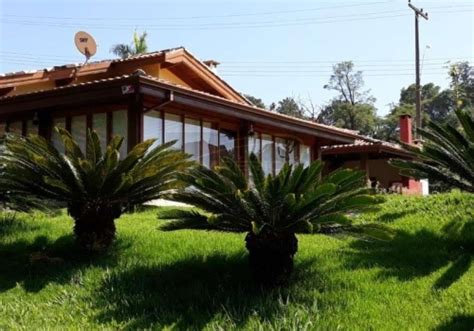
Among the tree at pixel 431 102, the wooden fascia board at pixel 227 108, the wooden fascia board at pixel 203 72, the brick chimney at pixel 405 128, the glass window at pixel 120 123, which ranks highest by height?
the tree at pixel 431 102

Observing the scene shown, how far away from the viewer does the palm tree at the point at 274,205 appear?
5.68m

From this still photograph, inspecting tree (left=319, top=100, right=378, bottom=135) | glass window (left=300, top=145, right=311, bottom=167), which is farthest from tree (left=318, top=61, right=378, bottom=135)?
glass window (left=300, top=145, right=311, bottom=167)

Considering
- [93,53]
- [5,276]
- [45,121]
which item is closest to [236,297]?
[5,276]

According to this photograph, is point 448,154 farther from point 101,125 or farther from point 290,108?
point 290,108

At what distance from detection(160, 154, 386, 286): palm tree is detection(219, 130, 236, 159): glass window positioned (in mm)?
9190

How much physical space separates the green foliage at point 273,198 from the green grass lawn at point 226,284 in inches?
24.4

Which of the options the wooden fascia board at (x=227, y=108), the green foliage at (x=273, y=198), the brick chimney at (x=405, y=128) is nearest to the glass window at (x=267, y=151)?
the wooden fascia board at (x=227, y=108)

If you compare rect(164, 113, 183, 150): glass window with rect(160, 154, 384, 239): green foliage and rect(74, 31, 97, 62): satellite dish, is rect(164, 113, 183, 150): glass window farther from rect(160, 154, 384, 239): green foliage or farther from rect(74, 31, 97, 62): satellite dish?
rect(160, 154, 384, 239): green foliage

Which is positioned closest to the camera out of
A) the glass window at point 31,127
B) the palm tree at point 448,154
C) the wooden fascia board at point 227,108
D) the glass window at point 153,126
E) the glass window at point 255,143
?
the palm tree at point 448,154

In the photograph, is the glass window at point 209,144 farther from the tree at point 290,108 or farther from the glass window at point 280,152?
the tree at point 290,108

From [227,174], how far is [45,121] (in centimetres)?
976

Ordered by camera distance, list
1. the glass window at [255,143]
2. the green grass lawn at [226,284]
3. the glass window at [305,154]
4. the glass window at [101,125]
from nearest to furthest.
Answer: the green grass lawn at [226,284] → the glass window at [101,125] → the glass window at [255,143] → the glass window at [305,154]

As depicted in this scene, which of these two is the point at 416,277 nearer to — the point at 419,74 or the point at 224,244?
the point at 224,244

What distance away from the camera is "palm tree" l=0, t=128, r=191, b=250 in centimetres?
693
